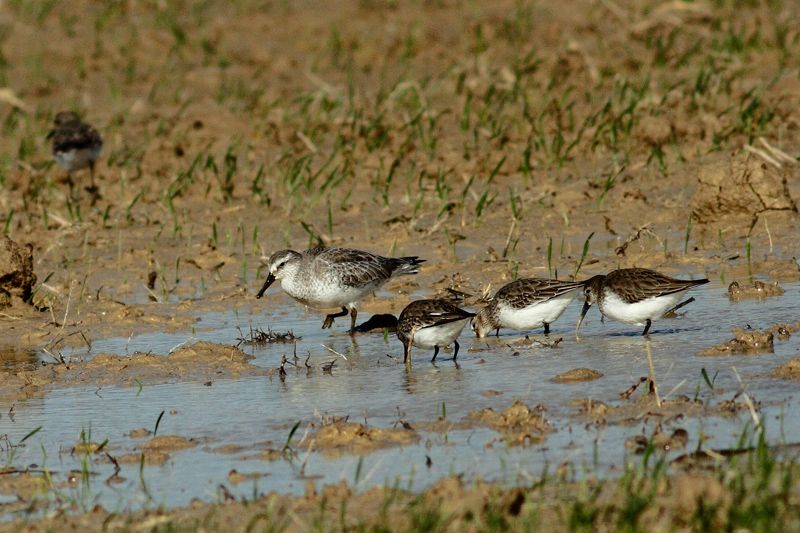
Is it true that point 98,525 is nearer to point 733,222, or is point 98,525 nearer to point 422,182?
point 733,222

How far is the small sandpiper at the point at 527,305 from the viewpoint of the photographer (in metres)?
10.8

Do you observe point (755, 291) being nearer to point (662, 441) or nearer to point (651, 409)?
point (651, 409)

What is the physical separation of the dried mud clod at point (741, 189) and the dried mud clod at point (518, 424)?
20.2 ft

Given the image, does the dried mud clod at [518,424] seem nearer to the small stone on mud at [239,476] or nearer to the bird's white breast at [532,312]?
the small stone on mud at [239,476]

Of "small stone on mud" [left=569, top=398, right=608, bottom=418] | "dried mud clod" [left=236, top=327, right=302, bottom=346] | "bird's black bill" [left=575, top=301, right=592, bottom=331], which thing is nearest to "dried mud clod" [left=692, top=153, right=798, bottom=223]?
"bird's black bill" [left=575, top=301, right=592, bottom=331]

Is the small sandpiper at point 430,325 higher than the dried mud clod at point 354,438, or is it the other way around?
the small sandpiper at point 430,325

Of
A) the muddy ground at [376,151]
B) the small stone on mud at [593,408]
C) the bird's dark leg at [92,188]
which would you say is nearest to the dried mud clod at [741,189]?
the muddy ground at [376,151]

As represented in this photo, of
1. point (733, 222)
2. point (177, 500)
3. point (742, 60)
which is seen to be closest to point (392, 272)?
point (733, 222)

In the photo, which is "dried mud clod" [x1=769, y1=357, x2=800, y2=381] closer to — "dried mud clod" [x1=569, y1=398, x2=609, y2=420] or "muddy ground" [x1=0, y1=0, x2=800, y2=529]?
"muddy ground" [x1=0, y1=0, x2=800, y2=529]

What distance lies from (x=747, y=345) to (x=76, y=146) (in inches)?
388

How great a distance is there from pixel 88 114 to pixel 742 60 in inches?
369

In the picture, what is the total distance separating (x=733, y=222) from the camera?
13.8 m

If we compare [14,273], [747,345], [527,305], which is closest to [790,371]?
[747,345]

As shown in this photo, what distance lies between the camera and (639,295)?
10320mm
